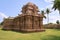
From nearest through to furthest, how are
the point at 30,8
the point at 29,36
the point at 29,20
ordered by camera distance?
the point at 29,36 < the point at 29,20 < the point at 30,8

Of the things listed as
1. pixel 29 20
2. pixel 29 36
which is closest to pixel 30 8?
pixel 29 20

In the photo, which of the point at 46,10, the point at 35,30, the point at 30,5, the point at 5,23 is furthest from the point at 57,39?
the point at 46,10

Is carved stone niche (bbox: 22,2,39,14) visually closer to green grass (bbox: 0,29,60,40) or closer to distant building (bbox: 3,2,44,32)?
distant building (bbox: 3,2,44,32)

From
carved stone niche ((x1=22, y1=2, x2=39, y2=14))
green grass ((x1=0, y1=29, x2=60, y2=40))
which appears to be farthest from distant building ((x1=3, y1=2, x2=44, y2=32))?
green grass ((x1=0, y1=29, x2=60, y2=40))

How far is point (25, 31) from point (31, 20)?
4.13 metres

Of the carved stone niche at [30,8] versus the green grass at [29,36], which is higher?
the carved stone niche at [30,8]

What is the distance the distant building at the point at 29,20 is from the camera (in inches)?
1513

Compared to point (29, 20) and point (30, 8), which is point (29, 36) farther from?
point (30, 8)

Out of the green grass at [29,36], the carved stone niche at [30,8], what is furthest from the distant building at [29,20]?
the green grass at [29,36]

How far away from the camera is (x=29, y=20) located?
127 feet

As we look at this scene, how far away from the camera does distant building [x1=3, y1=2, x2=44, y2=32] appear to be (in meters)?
38.4

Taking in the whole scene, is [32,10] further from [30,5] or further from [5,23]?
[5,23]

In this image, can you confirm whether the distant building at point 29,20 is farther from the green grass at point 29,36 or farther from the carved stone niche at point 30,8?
the green grass at point 29,36

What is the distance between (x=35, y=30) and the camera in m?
38.1
